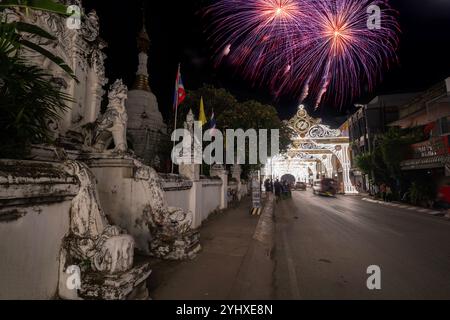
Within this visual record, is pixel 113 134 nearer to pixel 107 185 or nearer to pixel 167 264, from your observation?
pixel 107 185

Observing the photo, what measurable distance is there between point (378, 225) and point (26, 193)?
34.0 ft

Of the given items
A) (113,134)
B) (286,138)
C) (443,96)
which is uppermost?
(443,96)

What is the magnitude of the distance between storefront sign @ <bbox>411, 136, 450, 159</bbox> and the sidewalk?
13908mm

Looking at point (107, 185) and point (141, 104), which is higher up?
point (141, 104)

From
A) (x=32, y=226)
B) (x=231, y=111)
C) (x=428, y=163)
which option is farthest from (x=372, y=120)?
(x=32, y=226)

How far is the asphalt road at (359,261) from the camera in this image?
3445mm

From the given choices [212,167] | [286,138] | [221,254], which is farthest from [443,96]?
[221,254]

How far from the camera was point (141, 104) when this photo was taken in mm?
18594

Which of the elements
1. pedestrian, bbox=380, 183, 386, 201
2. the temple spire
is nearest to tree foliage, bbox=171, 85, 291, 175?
the temple spire

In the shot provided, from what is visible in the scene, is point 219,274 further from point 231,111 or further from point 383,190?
point 383,190

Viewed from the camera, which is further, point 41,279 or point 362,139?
point 362,139

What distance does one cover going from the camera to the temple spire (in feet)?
65.1

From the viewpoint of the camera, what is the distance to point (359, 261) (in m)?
4.73

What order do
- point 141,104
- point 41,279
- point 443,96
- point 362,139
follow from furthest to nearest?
1. point 362,139
2. point 141,104
3. point 443,96
4. point 41,279
